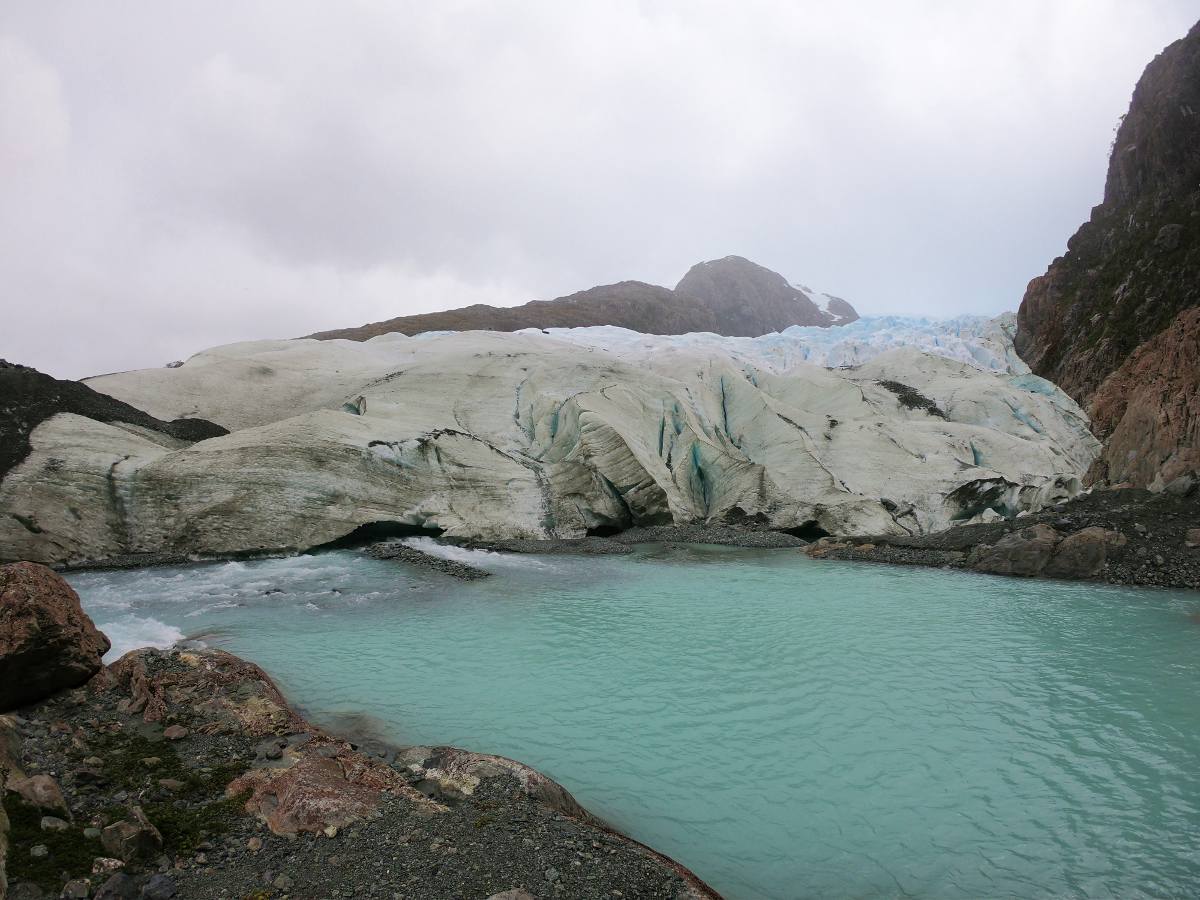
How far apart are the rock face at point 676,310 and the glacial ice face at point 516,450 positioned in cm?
3232

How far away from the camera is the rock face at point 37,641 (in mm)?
5688

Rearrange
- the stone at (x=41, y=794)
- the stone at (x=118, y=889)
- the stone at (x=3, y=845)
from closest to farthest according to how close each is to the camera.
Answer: the stone at (x=3, y=845) → the stone at (x=118, y=889) → the stone at (x=41, y=794)

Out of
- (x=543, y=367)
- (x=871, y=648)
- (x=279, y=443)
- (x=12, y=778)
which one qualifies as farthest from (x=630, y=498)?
(x=12, y=778)

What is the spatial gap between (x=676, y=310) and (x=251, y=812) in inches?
4092

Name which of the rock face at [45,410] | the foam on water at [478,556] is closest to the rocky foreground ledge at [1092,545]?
the foam on water at [478,556]

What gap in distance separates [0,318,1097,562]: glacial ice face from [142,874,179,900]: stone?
1492cm

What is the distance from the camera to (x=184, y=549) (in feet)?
54.4

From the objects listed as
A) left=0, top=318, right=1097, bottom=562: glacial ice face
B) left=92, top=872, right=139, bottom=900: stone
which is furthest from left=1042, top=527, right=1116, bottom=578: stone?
left=92, top=872, right=139, bottom=900: stone

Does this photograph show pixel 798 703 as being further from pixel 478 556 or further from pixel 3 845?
pixel 478 556

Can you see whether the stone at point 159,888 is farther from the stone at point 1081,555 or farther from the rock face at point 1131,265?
the rock face at point 1131,265

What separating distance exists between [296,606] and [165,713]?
683 cm

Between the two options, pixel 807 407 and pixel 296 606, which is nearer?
pixel 296 606

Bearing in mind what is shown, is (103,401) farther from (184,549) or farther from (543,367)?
(543,367)

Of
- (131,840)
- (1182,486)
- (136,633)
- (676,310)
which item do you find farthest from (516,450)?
(676,310)
